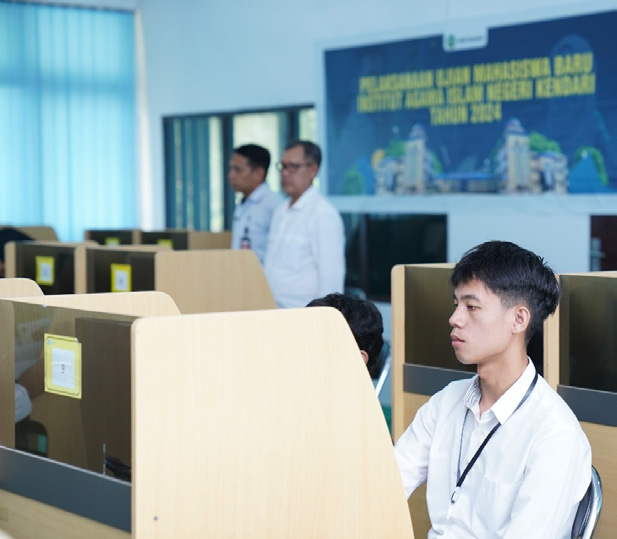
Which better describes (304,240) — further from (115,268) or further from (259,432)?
(259,432)

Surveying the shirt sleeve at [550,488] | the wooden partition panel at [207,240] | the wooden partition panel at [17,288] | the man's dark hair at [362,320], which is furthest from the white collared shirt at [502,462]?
the wooden partition panel at [207,240]

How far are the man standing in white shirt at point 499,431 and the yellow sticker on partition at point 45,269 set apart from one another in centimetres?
276

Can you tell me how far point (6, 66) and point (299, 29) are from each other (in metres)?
2.46

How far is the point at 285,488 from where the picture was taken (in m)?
1.72

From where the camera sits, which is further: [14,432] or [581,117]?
[581,117]

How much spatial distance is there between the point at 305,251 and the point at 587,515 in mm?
2780

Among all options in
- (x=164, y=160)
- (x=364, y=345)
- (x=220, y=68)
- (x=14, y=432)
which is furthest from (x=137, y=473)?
(x=164, y=160)

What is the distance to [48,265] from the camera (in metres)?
4.51

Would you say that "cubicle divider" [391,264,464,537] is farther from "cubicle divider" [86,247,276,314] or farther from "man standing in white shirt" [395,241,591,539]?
"cubicle divider" [86,247,276,314]

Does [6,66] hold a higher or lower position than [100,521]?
higher

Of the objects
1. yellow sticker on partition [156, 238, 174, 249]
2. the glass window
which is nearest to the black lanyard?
yellow sticker on partition [156, 238, 174, 249]

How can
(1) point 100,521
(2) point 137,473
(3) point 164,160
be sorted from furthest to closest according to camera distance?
1. (3) point 164,160
2. (1) point 100,521
3. (2) point 137,473

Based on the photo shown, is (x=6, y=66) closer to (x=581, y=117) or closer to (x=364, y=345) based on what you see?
A: (x=581, y=117)

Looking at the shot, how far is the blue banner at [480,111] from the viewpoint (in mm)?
5412
